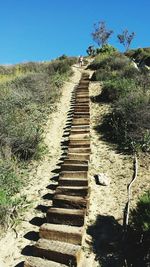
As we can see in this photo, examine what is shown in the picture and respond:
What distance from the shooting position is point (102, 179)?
8406 mm

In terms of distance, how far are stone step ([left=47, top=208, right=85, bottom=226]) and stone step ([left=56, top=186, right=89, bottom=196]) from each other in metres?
0.56

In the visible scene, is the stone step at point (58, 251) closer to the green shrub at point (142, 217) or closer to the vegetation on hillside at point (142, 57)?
the green shrub at point (142, 217)

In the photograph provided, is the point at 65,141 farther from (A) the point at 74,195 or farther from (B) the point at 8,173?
(A) the point at 74,195

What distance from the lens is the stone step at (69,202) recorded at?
6.86 metres

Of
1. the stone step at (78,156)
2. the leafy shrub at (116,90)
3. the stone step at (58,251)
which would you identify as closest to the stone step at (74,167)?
the stone step at (78,156)

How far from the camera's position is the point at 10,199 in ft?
24.3

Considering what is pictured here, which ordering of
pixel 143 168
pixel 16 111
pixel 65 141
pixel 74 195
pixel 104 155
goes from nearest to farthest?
pixel 74 195
pixel 143 168
pixel 104 155
pixel 65 141
pixel 16 111

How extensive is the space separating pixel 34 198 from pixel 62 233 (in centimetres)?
187

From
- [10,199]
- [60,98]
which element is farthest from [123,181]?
[60,98]

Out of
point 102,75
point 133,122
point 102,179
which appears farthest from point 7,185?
point 102,75

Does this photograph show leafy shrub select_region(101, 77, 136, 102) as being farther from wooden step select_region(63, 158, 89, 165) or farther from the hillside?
wooden step select_region(63, 158, 89, 165)

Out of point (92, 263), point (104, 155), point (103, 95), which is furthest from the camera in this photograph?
→ point (103, 95)

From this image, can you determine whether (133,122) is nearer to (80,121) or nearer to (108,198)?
(80,121)

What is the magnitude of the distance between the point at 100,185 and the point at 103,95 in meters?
7.79
